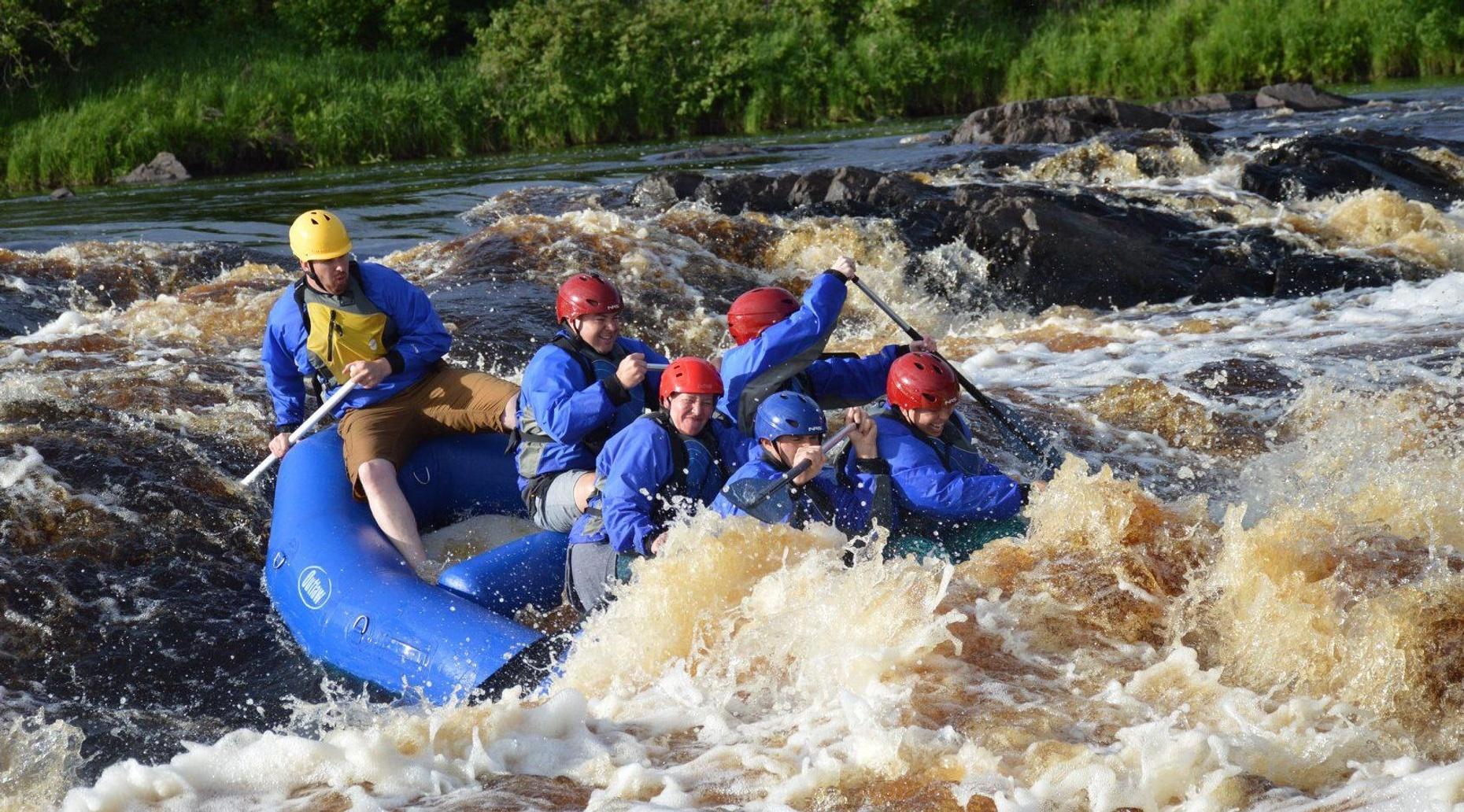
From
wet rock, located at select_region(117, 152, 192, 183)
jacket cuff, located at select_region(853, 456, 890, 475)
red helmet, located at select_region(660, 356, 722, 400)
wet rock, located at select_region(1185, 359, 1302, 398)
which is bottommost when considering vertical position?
wet rock, located at select_region(1185, 359, 1302, 398)

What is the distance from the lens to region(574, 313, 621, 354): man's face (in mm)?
6328

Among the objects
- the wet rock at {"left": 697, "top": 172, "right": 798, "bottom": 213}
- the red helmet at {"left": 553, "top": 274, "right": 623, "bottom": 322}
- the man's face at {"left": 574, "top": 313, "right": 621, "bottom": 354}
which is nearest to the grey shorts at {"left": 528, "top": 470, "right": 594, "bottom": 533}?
the man's face at {"left": 574, "top": 313, "right": 621, "bottom": 354}

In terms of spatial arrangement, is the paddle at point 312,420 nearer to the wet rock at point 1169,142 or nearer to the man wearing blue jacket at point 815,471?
the man wearing blue jacket at point 815,471

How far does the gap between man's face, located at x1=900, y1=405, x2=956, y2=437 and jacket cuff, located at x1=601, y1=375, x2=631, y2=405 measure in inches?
47.1

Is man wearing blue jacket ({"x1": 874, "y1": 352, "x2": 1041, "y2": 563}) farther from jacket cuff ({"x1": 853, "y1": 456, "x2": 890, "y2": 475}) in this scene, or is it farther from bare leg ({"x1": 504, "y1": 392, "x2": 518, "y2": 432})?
bare leg ({"x1": 504, "y1": 392, "x2": 518, "y2": 432})

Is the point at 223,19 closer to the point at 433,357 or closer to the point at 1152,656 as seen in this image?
the point at 433,357

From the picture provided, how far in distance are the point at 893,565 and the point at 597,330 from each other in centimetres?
217

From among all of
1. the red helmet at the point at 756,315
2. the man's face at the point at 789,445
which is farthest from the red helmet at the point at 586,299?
the man's face at the point at 789,445

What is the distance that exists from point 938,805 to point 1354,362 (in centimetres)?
642

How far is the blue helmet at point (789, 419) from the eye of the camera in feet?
17.7

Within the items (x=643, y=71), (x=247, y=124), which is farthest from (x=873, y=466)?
(x=643, y=71)

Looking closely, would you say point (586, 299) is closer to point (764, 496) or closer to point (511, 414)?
point (511, 414)

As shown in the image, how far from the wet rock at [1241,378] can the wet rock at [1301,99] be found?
12028 millimetres

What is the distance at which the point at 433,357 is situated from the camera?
22.8ft
